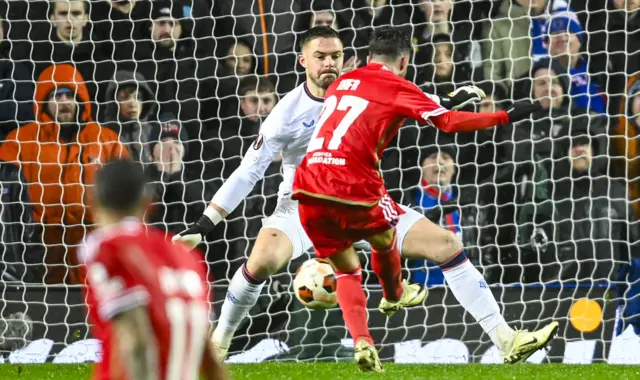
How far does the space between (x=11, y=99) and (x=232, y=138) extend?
1608 mm

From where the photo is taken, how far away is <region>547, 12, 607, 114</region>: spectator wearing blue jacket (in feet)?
25.2

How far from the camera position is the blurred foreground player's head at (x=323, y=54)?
→ 5895mm

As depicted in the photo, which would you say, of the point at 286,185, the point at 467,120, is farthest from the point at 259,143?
the point at 467,120

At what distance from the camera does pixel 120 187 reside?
2375 mm

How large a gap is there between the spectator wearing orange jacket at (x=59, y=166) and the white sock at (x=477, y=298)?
3.06 meters

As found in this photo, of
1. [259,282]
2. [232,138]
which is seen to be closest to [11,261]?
[232,138]

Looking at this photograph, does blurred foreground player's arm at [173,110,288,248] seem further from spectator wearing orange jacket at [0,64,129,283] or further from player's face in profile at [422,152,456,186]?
spectator wearing orange jacket at [0,64,129,283]

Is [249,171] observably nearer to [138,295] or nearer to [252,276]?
[252,276]

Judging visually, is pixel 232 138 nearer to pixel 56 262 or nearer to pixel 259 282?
pixel 56 262

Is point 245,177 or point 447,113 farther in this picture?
point 245,177

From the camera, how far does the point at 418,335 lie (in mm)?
7109

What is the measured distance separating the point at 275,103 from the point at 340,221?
295 cm

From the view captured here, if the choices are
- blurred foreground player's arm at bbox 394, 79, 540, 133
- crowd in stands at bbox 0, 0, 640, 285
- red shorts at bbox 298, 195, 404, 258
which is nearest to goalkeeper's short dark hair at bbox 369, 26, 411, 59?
blurred foreground player's arm at bbox 394, 79, 540, 133

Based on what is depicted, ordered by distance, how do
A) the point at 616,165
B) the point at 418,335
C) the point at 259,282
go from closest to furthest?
the point at 259,282 < the point at 418,335 < the point at 616,165
